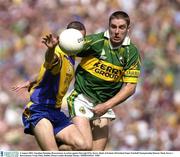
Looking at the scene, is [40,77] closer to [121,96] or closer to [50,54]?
[50,54]

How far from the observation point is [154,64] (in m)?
13.3

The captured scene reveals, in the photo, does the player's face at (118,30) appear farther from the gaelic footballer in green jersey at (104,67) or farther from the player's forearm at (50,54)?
the player's forearm at (50,54)

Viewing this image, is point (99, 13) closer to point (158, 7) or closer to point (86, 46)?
point (158, 7)

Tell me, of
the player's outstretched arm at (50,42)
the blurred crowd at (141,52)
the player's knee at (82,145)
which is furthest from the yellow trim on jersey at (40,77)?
the blurred crowd at (141,52)

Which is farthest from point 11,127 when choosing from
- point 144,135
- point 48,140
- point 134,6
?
point 48,140

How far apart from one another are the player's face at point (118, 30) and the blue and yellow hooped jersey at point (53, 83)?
542 mm

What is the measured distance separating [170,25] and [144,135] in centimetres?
249

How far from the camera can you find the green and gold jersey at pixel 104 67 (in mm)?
8016

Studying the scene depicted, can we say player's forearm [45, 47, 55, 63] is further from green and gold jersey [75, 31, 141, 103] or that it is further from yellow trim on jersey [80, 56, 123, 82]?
yellow trim on jersey [80, 56, 123, 82]

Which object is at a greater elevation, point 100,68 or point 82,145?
point 100,68

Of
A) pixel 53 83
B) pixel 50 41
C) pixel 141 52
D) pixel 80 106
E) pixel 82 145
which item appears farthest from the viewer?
pixel 141 52

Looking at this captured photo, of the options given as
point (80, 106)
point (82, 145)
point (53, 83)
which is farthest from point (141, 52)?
point (82, 145)

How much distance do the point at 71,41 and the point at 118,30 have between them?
70cm

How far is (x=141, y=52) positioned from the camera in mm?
13328
